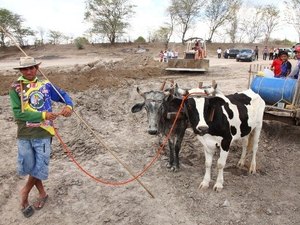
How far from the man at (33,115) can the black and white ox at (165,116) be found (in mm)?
1412

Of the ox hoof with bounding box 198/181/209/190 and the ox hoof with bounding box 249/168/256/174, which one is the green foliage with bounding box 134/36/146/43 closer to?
the ox hoof with bounding box 249/168/256/174

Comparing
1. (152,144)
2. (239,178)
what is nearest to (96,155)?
(152,144)

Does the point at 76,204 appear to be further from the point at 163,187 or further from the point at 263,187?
the point at 263,187

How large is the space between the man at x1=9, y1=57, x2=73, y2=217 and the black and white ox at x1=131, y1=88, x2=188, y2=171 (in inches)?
55.6

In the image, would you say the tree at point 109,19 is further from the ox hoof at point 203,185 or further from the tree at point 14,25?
the ox hoof at point 203,185

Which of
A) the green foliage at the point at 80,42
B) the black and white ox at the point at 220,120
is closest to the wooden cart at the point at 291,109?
the black and white ox at the point at 220,120

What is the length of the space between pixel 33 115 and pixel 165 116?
Answer: 2.32 m

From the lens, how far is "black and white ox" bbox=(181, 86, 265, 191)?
186 inches

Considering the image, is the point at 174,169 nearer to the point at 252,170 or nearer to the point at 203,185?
the point at 203,185

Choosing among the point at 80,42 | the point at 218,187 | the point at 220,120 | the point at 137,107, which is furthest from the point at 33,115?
the point at 80,42

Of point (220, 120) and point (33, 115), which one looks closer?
point (33, 115)

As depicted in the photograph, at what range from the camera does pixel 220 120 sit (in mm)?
4895

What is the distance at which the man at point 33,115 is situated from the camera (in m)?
3.97

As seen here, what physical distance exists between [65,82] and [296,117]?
26.5ft
